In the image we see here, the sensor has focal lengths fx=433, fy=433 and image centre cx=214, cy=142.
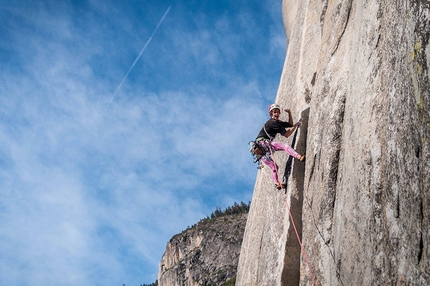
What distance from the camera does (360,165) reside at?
20.7 feet

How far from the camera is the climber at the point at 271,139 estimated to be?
1071cm

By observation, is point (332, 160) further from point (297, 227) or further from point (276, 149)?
point (276, 149)

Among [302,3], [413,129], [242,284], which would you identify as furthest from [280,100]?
[413,129]

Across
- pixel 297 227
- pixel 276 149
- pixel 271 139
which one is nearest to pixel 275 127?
pixel 271 139

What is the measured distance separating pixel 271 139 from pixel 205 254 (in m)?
109

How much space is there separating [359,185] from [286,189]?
13.5 feet

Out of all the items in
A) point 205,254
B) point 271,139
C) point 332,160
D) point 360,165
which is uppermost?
point 205,254

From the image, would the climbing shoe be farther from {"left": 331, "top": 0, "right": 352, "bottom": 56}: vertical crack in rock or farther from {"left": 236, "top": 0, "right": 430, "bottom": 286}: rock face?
{"left": 331, "top": 0, "right": 352, "bottom": 56}: vertical crack in rock

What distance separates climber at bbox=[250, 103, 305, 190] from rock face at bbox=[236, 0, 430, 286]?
361 mm

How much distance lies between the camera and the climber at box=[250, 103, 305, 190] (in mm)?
10711

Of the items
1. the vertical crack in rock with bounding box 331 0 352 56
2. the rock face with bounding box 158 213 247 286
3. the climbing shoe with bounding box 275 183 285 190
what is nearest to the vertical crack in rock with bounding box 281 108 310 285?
the climbing shoe with bounding box 275 183 285 190

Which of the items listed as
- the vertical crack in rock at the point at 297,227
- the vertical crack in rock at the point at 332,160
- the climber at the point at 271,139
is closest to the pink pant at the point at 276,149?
the climber at the point at 271,139

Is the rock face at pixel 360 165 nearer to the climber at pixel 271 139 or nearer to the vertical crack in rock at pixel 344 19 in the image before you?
the vertical crack in rock at pixel 344 19

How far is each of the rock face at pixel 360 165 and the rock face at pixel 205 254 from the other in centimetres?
9611
